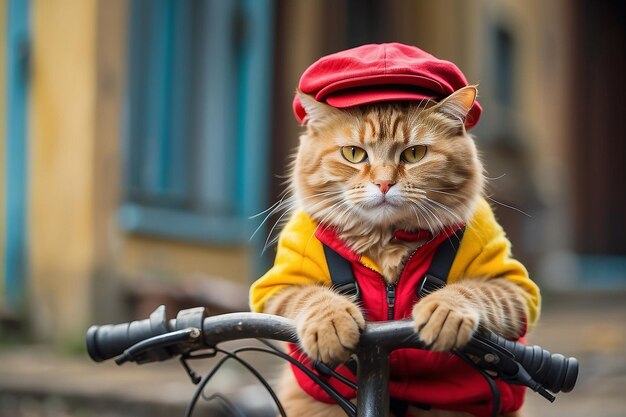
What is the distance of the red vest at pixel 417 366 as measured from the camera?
180 centimetres

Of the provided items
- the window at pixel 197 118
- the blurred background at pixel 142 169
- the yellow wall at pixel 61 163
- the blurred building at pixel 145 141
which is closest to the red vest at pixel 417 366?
the blurred background at pixel 142 169

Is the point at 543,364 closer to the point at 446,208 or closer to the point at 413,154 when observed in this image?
the point at 446,208

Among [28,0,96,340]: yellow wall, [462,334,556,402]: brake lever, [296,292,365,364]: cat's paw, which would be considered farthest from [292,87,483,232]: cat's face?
[28,0,96,340]: yellow wall

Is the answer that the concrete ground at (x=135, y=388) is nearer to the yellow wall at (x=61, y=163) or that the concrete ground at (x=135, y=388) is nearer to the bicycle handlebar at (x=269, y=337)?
the yellow wall at (x=61, y=163)

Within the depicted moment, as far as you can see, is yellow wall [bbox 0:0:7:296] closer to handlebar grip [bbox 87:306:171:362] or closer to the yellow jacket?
the yellow jacket

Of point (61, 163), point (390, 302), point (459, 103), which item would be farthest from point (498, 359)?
point (61, 163)

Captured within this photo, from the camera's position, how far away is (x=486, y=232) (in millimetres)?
1874

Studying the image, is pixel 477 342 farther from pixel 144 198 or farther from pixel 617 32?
pixel 617 32

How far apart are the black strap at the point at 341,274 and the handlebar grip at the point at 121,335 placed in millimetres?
358

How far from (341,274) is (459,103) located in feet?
1.32

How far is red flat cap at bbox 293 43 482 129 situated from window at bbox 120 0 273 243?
12.7 feet

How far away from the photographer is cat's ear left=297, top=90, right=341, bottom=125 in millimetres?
1864

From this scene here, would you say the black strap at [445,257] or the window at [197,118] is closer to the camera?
the black strap at [445,257]

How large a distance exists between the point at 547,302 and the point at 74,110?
6.32 meters
